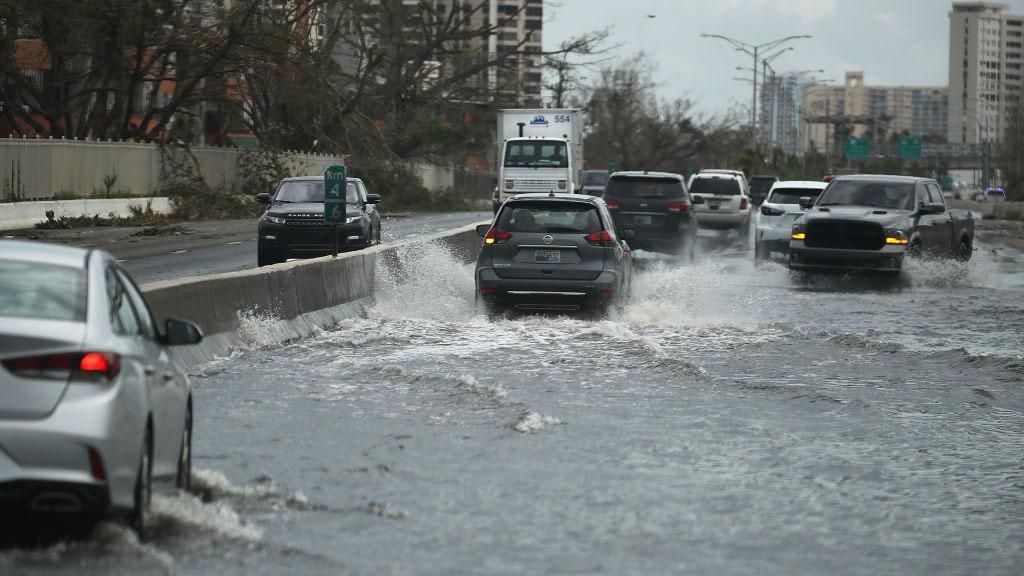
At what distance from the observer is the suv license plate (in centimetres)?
1883

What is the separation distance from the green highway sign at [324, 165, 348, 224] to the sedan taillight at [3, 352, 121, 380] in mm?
14435

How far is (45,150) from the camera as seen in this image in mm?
41844

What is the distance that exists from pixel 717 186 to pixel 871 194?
51.6ft

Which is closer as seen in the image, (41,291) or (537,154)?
(41,291)

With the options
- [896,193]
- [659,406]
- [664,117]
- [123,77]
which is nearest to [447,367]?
[659,406]

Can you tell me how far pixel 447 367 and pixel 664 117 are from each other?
367 feet

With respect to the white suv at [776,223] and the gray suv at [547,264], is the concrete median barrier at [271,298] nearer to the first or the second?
the gray suv at [547,264]

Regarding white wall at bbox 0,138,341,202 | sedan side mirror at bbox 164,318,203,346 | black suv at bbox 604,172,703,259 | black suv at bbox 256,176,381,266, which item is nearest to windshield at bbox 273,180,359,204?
black suv at bbox 256,176,381,266

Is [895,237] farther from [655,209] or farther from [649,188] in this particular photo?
[649,188]

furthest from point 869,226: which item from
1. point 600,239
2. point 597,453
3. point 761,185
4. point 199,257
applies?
point 761,185

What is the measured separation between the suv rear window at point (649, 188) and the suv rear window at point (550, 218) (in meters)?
13.9

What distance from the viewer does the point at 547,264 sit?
741 inches

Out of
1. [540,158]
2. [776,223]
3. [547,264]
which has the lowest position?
[547,264]

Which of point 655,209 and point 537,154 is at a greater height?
point 537,154
